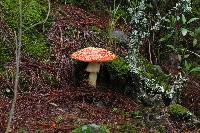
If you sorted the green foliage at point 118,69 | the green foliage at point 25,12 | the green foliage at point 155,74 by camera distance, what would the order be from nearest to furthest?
the green foliage at point 118,69
the green foliage at point 155,74
the green foliage at point 25,12

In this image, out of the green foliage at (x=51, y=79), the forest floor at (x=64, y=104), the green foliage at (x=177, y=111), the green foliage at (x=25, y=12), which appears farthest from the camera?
the green foliage at (x=25, y=12)

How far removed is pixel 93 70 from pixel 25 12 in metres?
1.21

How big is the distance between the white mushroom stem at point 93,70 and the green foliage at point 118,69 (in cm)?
21

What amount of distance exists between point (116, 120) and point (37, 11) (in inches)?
76.0

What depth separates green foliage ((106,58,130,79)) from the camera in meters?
4.89

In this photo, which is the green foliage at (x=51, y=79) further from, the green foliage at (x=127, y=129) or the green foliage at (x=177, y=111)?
the green foliage at (x=177, y=111)

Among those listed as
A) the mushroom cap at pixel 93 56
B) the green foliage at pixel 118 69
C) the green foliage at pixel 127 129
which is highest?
the mushroom cap at pixel 93 56

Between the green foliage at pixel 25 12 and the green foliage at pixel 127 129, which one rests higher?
the green foliage at pixel 25 12

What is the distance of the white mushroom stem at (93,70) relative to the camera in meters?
4.73

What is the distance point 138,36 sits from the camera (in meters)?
5.29

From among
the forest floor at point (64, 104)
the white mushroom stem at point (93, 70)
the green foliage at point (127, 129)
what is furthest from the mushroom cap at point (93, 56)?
the green foliage at point (127, 129)

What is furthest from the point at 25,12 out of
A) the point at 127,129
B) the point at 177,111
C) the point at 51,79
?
the point at 177,111

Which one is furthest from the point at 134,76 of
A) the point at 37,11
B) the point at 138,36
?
the point at 37,11

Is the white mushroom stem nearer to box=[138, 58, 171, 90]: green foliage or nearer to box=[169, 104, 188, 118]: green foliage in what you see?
box=[138, 58, 171, 90]: green foliage
